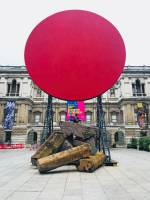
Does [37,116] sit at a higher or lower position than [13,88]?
lower

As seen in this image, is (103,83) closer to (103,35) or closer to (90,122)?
(103,35)

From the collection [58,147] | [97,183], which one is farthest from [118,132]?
[97,183]

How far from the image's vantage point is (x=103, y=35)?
29.5 ft

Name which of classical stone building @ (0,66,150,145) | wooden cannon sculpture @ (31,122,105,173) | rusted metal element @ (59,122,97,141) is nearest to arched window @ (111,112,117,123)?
classical stone building @ (0,66,150,145)

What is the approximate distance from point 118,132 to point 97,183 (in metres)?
34.5

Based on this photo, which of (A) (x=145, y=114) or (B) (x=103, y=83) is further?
(A) (x=145, y=114)

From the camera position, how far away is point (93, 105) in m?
42.9

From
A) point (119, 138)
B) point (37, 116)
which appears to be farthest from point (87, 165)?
point (37, 116)

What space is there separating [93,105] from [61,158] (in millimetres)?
35615

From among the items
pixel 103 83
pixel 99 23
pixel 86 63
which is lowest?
pixel 103 83

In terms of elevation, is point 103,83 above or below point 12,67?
below

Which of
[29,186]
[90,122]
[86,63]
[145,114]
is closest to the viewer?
[29,186]

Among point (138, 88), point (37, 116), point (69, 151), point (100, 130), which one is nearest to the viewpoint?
point (69, 151)

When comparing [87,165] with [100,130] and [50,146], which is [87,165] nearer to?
[50,146]
